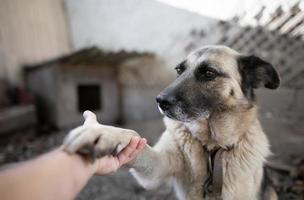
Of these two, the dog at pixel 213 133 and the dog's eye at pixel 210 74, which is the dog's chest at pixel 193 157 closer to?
the dog at pixel 213 133

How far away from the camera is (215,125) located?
2.08m

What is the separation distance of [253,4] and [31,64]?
3995mm

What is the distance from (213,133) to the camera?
2.07m

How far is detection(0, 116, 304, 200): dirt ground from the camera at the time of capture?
2.93m

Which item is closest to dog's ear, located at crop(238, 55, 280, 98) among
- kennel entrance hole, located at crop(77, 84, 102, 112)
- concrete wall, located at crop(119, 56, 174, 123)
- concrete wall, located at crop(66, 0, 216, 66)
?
concrete wall, located at crop(66, 0, 216, 66)

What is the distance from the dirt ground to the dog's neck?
1070 millimetres

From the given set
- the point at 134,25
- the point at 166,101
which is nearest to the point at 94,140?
the point at 166,101

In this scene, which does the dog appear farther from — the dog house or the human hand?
the dog house

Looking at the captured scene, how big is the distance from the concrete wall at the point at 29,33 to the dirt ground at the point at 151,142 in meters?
1.52

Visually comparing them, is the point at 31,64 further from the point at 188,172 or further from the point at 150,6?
the point at 188,172

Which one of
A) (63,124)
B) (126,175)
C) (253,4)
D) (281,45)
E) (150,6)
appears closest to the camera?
(126,175)

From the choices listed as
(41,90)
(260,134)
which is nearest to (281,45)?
(260,134)

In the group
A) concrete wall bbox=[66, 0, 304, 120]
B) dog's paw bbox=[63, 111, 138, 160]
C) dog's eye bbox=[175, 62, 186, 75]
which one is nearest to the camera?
dog's paw bbox=[63, 111, 138, 160]

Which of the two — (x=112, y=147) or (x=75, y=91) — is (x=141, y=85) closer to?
(x=75, y=91)
